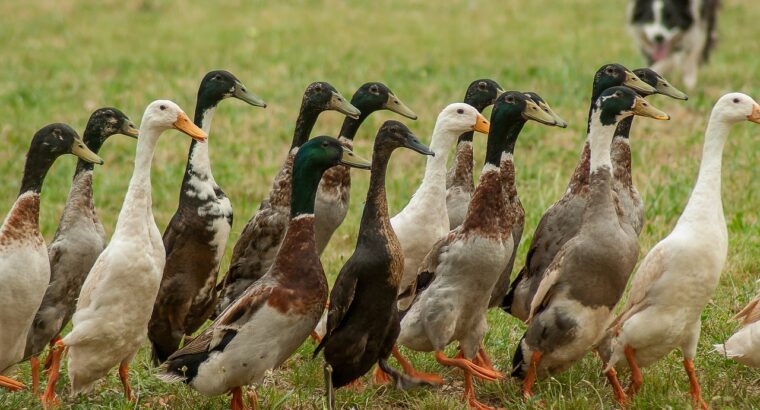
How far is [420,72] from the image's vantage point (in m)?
13.5

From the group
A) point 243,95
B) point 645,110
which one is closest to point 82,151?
point 243,95

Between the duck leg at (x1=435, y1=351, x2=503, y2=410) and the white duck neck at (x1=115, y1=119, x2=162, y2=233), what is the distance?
1599 millimetres

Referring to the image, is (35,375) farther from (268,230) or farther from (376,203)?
(376,203)

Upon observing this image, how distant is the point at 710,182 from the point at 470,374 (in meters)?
1.45

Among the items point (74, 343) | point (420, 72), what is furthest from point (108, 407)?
point (420, 72)

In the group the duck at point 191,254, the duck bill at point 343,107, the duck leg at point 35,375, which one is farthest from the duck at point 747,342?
the duck leg at point 35,375

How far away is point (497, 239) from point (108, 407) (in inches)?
79.5

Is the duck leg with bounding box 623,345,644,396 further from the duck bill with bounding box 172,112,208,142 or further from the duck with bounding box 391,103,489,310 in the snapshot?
the duck bill with bounding box 172,112,208,142

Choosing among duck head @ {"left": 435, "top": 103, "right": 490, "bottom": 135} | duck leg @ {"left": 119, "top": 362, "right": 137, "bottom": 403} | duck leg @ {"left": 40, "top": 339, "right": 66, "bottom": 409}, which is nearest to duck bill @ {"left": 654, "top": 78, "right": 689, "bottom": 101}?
duck head @ {"left": 435, "top": 103, "right": 490, "bottom": 135}

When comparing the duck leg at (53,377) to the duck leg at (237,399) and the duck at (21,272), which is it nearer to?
the duck at (21,272)

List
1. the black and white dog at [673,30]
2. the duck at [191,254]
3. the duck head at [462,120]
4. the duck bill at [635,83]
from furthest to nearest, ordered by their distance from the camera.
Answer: the black and white dog at [673,30], the duck bill at [635,83], the duck at [191,254], the duck head at [462,120]

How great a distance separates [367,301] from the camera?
5312mm

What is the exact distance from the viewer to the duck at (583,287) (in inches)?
212

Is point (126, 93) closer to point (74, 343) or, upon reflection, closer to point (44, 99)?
point (44, 99)
